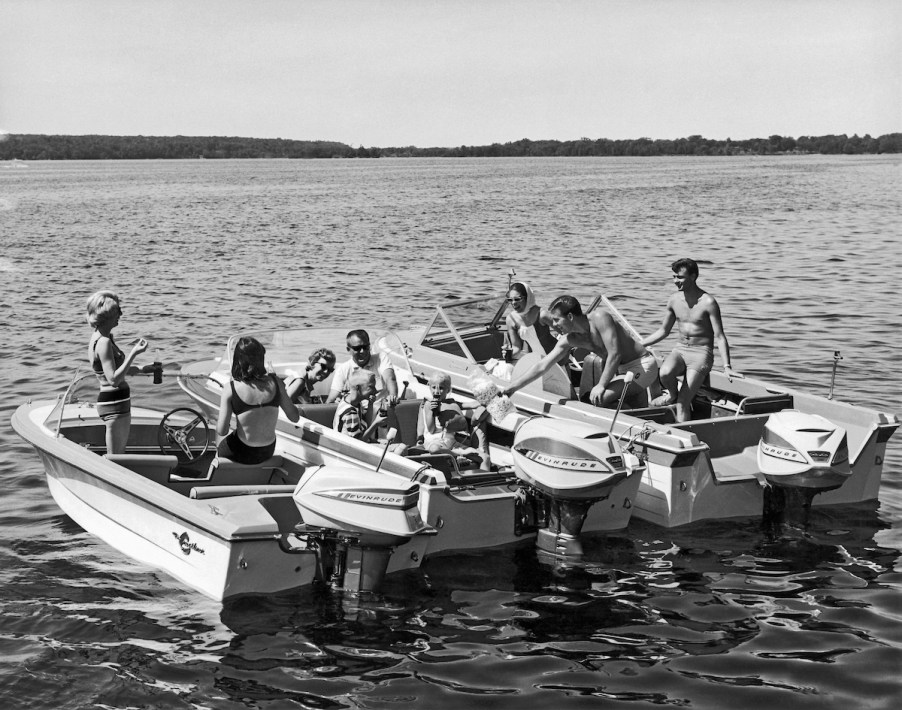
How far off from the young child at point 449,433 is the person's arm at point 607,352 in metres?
1.28

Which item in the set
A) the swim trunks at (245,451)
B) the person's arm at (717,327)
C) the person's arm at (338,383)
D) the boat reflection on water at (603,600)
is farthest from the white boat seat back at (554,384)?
the swim trunks at (245,451)

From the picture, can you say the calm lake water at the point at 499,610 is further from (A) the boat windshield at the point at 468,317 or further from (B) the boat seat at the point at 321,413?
(A) the boat windshield at the point at 468,317

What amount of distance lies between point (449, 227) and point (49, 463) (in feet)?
102

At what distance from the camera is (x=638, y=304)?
71.1 feet

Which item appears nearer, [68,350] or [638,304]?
[68,350]

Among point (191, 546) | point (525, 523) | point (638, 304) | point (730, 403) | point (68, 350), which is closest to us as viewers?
point (191, 546)

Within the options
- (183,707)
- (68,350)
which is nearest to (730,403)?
(183,707)

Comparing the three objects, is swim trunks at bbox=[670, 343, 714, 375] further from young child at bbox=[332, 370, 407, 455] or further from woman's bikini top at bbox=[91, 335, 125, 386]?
woman's bikini top at bbox=[91, 335, 125, 386]

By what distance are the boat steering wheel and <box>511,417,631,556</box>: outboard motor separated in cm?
267

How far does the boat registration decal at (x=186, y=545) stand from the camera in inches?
280

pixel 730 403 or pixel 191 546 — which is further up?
pixel 730 403

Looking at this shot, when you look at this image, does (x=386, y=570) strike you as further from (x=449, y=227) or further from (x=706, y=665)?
(x=449, y=227)

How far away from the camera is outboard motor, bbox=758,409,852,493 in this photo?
7.94m

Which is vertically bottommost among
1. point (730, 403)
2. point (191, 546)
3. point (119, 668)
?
point (119, 668)
